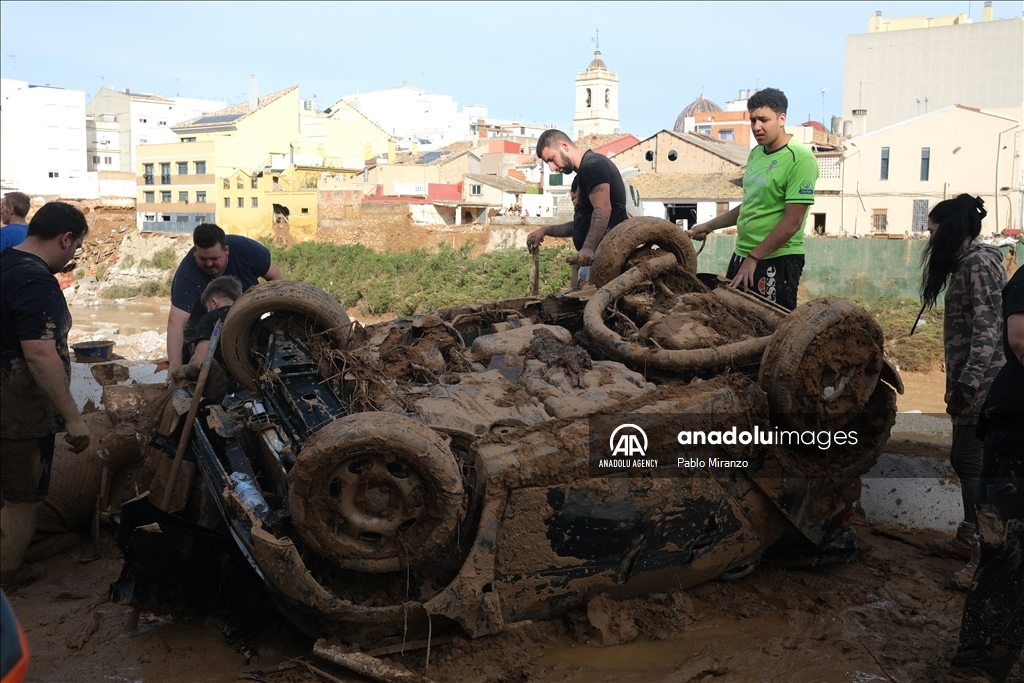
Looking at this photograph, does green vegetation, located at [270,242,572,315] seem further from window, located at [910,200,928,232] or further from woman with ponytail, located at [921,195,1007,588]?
woman with ponytail, located at [921,195,1007,588]

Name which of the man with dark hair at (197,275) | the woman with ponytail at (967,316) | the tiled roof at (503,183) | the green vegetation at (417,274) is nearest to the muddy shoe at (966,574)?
the woman with ponytail at (967,316)

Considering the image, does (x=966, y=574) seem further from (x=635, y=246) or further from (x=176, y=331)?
(x=176, y=331)

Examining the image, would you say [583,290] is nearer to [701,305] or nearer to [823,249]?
[701,305]

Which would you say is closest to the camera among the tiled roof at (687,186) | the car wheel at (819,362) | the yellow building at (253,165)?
the car wheel at (819,362)

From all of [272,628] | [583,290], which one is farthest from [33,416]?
[583,290]

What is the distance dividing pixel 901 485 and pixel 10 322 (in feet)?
18.7

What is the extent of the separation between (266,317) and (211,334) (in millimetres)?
662

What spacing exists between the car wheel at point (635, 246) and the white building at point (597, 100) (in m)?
89.6

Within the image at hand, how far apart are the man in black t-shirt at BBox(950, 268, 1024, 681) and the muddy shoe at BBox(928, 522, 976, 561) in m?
1.67

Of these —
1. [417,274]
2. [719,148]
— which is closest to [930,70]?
[719,148]

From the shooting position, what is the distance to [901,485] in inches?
253

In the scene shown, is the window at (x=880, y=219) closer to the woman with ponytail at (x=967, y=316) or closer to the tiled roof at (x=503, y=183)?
the tiled roof at (x=503, y=183)

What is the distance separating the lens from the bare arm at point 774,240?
5.72 m

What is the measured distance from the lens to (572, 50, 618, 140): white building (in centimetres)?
9456
